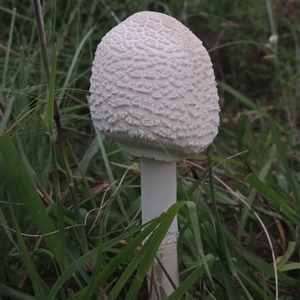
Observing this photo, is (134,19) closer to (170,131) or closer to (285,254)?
(170,131)

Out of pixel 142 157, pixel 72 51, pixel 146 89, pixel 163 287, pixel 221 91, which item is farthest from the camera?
pixel 221 91

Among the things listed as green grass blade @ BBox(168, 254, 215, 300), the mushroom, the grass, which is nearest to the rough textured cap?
the mushroom

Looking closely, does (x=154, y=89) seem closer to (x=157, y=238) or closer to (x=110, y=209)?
(x=157, y=238)

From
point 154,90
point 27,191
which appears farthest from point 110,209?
point 154,90

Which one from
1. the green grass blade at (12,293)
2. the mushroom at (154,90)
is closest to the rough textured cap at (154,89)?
the mushroom at (154,90)

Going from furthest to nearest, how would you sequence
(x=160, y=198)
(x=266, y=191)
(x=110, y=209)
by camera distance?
1. (x=110, y=209)
2. (x=266, y=191)
3. (x=160, y=198)

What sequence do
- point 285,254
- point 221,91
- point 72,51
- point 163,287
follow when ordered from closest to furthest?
point 163,287 < point 285,254 < point 72,51 < point 221,91

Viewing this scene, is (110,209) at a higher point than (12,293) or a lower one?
higher

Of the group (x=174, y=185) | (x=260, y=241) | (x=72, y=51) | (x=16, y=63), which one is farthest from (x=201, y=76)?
(x=72, y=51)
